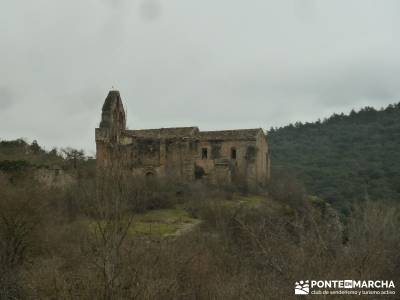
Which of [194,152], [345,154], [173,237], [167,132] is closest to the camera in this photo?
[173,237]

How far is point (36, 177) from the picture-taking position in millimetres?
28281

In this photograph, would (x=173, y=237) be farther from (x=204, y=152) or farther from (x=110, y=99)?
(x=204, y=152)

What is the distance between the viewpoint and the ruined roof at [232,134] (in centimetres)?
3588

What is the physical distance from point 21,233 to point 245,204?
1409 cm

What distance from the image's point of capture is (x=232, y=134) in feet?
120

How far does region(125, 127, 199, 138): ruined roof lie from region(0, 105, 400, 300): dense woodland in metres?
4.43

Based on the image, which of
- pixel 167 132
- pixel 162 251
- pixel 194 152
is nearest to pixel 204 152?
pixel 194 152

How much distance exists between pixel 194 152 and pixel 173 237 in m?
14.9

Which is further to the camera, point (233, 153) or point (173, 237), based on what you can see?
point (233, 153)

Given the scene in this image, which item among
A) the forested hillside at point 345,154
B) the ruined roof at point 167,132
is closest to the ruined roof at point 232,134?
the ruined roof at point 167,132

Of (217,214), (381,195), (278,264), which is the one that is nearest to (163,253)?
(278,264)

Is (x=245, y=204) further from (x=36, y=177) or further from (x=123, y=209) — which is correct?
(x=123, y=209)

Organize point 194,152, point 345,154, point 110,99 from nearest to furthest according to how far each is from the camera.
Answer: point 110,99
point 194,152
point 345,154

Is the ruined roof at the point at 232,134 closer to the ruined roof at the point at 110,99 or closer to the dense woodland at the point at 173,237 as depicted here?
the dense woodland at the point at 173,237
